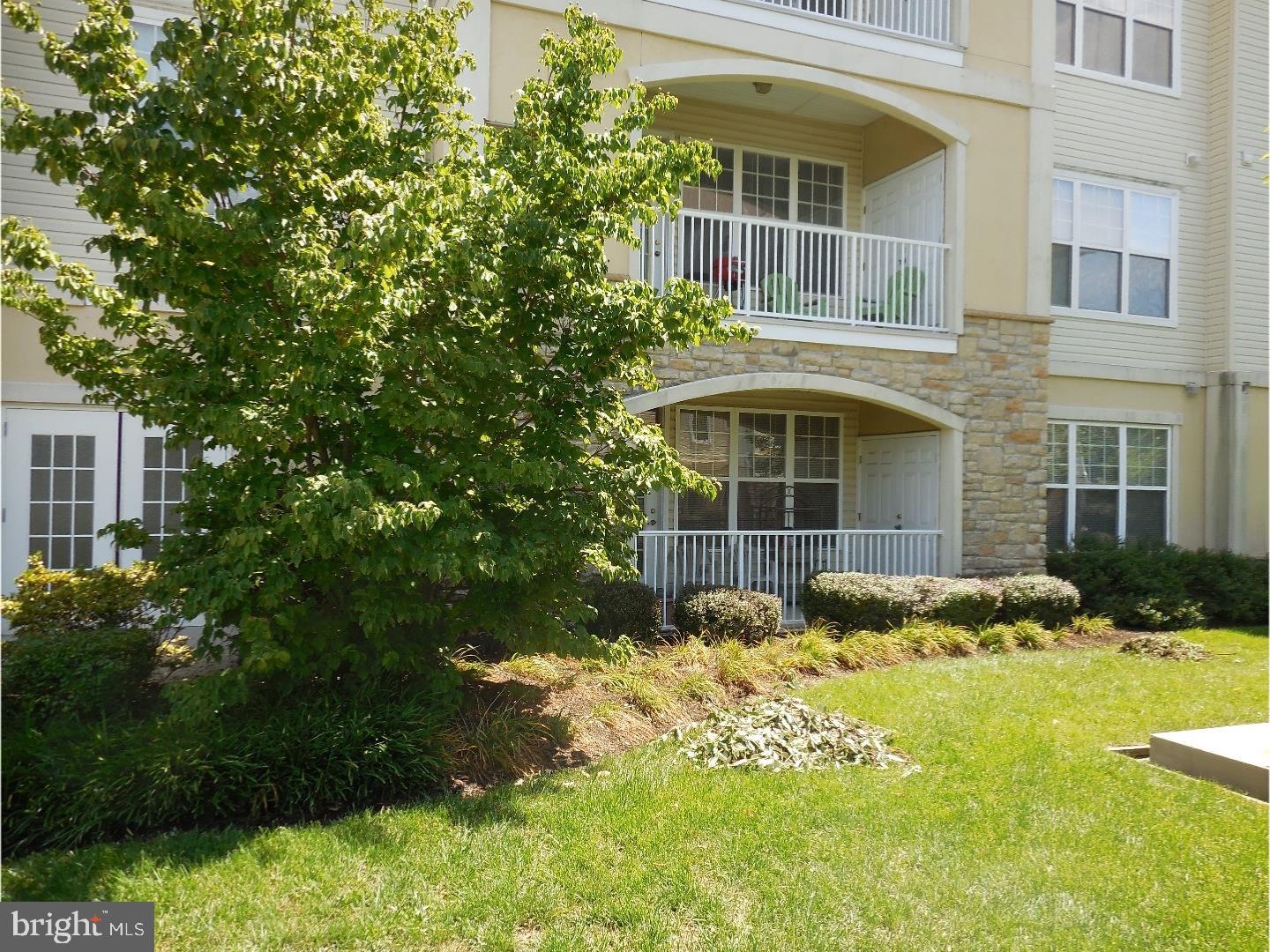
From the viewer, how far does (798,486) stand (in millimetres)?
13047

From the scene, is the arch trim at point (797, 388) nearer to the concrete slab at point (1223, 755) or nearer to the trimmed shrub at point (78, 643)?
the trimmed shrub at point (78, 643)

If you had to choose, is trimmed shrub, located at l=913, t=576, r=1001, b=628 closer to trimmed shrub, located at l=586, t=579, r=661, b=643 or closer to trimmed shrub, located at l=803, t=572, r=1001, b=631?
trimmed shrub, located at l=803, t=572, r=1001, b=631

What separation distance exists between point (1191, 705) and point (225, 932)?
752cm

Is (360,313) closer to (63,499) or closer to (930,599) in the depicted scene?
(63,499)

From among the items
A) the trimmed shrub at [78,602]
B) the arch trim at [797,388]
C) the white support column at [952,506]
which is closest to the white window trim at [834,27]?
the arch trim at [797,388]

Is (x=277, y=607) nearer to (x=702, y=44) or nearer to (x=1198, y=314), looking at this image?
(x=702, y=44)

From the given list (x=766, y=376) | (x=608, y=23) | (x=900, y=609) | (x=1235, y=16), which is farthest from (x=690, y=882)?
(x=1235, y=16)

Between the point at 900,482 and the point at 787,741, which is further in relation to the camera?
the point at 900,482

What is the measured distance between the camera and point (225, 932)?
3688 millimetres

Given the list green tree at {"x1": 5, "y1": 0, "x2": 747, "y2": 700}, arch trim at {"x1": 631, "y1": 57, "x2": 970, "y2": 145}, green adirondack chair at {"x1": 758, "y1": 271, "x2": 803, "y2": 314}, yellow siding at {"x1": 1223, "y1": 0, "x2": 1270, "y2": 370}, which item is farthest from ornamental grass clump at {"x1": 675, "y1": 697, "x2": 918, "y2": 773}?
yellow siding at {"x1": 1223, "y1": 0, "x2": 1270, "y2": 370}

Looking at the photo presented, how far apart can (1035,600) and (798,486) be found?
380cm

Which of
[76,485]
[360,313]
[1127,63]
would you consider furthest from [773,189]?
[76,485]

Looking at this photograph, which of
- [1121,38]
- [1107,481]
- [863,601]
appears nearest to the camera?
[863,601]

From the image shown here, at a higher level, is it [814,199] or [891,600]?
[814,199]
